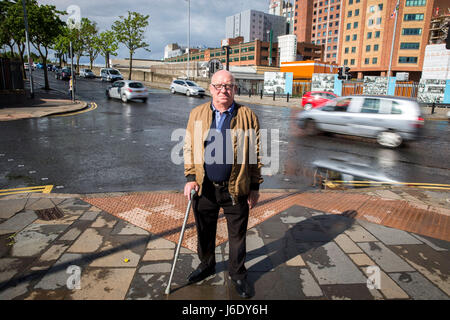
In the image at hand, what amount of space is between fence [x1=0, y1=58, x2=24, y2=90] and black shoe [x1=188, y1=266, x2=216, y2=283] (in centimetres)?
2102

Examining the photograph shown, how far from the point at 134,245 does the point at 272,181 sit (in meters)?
3.60

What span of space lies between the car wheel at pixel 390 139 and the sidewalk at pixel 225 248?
16.3 ft

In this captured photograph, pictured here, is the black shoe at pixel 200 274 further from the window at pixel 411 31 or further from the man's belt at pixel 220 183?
the window at pixel 411 31

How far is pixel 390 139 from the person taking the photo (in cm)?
984

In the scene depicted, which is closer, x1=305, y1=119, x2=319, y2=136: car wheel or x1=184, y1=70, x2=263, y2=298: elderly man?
x1=184, y1=70, x2=263, y2=298: elderly man

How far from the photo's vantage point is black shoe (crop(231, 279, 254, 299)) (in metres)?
2.70

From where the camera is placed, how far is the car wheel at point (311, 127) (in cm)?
1199

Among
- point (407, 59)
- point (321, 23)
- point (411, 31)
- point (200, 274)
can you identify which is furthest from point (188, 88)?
point (321, 23)

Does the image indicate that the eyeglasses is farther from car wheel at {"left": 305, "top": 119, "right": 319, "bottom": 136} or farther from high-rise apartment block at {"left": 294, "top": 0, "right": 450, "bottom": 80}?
high-rise apartment block at {"left": 294, "top": 0, "right": 450, "bottom": 80}

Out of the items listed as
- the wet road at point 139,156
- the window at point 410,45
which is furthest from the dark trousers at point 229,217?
the window at point 410,45

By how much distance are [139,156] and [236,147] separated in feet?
19.6

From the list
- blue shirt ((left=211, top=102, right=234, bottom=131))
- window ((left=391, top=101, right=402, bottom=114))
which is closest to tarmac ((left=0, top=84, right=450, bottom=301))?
blue shirt ((left=211, top=102, right=234, bottom=131))
